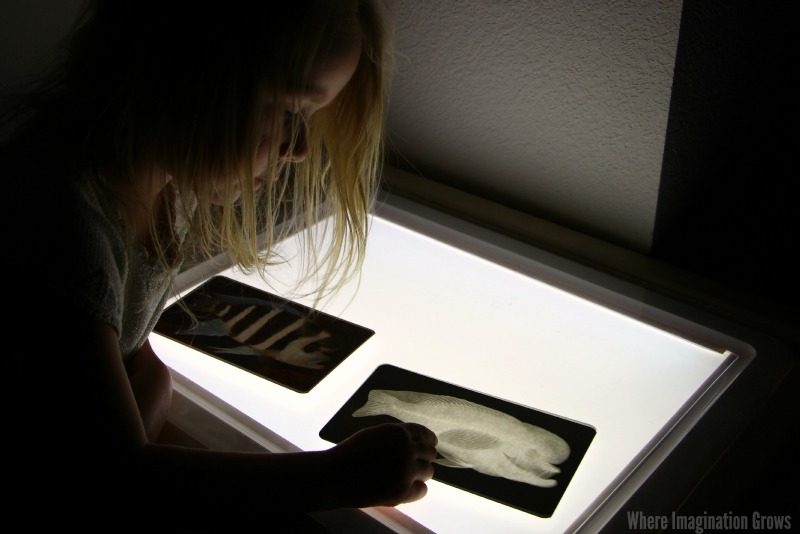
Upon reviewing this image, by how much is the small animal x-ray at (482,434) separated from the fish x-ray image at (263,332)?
88 mm

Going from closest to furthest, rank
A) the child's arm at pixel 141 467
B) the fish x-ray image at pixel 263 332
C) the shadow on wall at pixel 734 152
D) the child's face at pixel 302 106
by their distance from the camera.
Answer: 1. the child's arm at pixel 141 467
2. the child's face at pixel 302 106
3. the fish x-ray image at pixel 263 332
4. the shadow on wall at pixel 734 152

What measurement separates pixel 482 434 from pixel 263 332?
0.36m

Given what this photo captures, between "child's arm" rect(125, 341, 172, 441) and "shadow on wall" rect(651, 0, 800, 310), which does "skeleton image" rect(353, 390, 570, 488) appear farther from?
"shadow on wall" rect(651, 0, 800, 310)

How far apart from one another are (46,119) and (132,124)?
0.10 m

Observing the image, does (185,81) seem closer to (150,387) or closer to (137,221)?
(137,221)

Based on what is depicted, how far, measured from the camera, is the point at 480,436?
939 millimetres

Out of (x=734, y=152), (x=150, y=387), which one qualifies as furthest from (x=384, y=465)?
(x=734, y=152)

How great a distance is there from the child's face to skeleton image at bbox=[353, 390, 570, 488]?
324 mm

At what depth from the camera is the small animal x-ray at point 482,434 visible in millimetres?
869

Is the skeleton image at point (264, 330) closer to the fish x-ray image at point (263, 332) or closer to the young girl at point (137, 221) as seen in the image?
the fish x-ray image at point (263, 332)

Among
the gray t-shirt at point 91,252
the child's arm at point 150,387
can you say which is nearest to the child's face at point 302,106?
the gray t-shirt at point 91,252

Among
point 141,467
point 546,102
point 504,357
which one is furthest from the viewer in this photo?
point 546,102

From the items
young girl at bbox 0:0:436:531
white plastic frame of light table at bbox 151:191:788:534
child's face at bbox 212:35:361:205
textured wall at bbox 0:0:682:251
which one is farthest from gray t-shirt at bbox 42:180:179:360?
textured wall at bbox 0:0:682:251

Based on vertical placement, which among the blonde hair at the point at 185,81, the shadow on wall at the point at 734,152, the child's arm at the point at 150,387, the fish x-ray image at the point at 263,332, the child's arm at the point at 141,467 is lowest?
the child's arm at the point at 141,467
